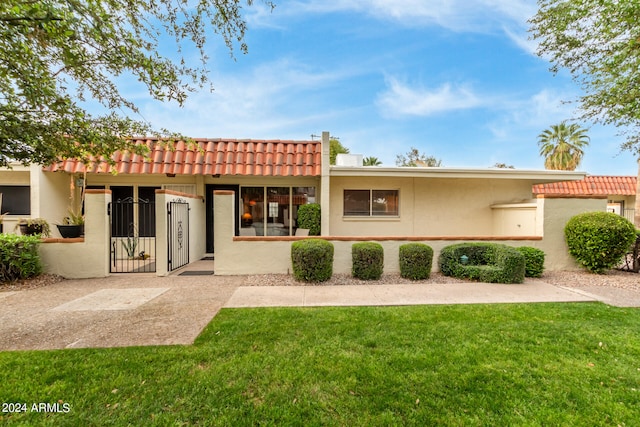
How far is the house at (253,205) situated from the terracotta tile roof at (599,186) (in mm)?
6197

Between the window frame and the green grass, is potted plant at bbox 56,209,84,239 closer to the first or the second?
the green grass

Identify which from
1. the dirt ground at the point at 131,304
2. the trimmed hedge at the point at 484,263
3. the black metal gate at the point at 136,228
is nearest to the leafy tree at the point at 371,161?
the trimmed hedge at the point at 484,263

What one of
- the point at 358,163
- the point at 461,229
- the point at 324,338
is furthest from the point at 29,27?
the point at 461,229

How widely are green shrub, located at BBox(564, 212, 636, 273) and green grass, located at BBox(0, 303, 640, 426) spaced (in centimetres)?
453

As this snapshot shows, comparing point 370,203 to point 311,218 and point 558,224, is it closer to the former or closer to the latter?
point 311,218

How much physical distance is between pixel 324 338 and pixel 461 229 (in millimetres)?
9435

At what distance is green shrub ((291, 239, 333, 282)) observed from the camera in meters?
6.75

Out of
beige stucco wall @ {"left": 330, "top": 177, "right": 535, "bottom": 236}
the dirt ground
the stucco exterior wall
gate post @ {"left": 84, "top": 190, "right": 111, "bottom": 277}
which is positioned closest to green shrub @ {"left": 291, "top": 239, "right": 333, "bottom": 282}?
the dirt ground

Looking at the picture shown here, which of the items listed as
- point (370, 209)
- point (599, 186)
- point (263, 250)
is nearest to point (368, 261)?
point (263, 250)

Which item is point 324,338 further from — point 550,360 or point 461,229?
point 461,229

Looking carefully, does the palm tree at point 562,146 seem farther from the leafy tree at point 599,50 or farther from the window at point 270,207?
the window at point 270,207

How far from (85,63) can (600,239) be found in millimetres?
11743

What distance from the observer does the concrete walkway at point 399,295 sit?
5352 mm

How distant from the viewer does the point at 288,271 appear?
25.3 ft
